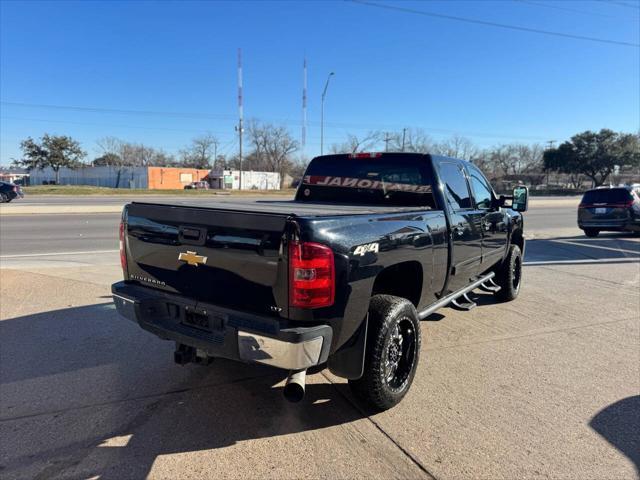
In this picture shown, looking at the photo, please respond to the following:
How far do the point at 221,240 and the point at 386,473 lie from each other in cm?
170

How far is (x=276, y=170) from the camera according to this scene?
293ft

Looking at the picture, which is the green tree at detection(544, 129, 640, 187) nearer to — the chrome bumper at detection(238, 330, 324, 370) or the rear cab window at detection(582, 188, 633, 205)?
the rear cab window at detection(582, 188, 633, 205)

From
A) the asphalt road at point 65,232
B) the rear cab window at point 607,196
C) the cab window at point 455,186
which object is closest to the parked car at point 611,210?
the rear cab window at point 607,196

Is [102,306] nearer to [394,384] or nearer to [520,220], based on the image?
[394,384]

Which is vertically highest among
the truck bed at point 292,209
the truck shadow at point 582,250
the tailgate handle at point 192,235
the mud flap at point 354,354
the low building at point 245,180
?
the low building at point 245,180

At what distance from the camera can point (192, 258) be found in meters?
3.06

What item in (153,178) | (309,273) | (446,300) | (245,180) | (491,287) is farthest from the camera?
(245,180)

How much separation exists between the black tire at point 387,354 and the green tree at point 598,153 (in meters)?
73.1

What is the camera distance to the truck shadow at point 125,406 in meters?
2.77

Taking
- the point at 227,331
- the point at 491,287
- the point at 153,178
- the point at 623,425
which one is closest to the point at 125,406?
the point at 227,331

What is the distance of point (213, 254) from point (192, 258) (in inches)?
8.2

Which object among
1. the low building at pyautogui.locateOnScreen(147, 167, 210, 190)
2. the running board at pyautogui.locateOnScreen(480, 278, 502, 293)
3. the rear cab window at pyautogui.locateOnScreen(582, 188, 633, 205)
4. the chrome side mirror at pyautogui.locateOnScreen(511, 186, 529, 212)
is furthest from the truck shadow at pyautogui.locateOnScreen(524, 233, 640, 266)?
the low building at pyautogui.locateOnScreen(147, 167, 210, 190)

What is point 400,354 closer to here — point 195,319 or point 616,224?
point 195,319

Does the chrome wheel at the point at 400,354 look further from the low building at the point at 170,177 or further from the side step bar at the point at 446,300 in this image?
the low building at the point at 170,177
